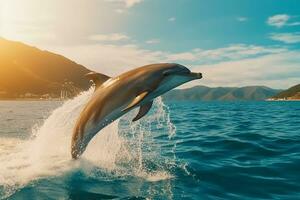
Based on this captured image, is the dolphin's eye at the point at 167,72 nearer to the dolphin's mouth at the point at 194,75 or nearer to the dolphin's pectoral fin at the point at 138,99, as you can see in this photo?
the dolphin's mouth at the point at 194,75

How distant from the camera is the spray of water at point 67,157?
1395cm

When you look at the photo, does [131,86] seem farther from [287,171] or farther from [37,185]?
[287,171]

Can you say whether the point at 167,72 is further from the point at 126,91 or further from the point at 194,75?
the point at 126,91

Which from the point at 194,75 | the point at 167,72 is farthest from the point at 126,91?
the point at 194,75

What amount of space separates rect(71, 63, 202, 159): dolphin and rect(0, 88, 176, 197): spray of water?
7.74 feet

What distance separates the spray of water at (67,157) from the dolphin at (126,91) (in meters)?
2.36

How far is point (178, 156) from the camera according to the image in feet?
60.8

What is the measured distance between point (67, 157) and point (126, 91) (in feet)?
20.0

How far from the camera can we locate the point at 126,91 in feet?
40.3

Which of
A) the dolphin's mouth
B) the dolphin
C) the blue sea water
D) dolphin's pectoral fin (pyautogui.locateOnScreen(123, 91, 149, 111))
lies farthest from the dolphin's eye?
the blue sea water

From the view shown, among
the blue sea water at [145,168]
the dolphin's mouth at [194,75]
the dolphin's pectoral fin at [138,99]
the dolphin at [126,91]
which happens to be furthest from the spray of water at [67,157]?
the dolphin's mouth at [194,75]

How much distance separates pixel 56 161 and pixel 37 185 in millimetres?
3592

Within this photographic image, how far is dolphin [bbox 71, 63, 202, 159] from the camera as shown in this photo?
40.3 feet

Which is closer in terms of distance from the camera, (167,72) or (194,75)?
(167,72)
